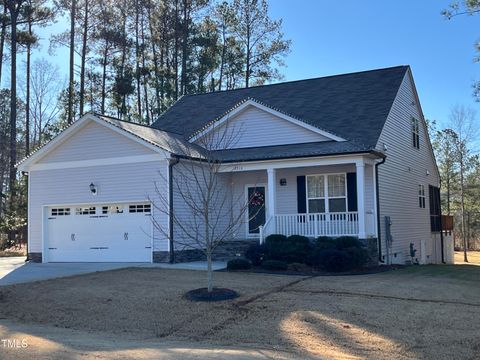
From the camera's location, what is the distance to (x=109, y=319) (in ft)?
32.4

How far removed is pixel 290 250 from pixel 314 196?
355 centimetres

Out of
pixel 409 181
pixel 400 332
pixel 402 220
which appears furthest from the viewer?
pixel 409 181

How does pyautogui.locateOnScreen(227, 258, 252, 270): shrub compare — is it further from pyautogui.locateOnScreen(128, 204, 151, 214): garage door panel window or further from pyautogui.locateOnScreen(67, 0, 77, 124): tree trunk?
pyautogui.locateOnScreen(67, 0, 77, 124): tree trunk

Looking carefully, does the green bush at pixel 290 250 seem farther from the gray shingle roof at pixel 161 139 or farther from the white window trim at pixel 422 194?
the white window trim at pixel 422 194

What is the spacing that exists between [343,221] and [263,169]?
3233 millimetres

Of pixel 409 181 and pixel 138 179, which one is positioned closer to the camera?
pixel 138 179

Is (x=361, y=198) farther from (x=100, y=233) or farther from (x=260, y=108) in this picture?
(x=100, y=233)

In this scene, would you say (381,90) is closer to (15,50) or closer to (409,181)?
(409,181)

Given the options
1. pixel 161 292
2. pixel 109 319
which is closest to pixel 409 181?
pixel 161 292

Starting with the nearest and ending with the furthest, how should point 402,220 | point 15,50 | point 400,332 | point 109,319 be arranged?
1. point 400,332
2. point 109,319
3. point 402,220
4. point 15,50

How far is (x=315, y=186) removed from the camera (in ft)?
63.3

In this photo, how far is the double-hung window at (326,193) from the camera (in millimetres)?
18703

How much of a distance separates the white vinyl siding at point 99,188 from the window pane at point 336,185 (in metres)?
5.64

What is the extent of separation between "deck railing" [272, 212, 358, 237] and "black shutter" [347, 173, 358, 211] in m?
0.45
